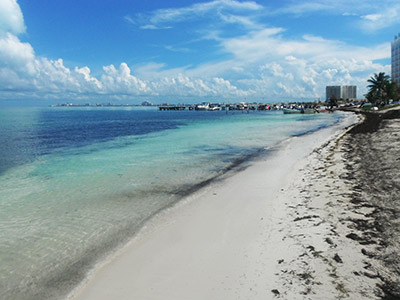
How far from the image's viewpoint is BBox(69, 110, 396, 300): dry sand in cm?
434

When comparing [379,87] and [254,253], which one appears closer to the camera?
[254,253]

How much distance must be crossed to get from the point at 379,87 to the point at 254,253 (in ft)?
281

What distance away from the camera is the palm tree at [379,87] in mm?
74219

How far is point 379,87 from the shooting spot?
75.5 metres

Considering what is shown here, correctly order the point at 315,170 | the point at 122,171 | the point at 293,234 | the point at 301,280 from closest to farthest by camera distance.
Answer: the point at 301,280, the point at 293,234, the point at 315,170, the point at 122,171

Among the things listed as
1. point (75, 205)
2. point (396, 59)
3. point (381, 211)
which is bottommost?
point (75, 205)

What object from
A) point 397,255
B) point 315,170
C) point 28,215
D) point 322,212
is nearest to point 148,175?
point 28,215

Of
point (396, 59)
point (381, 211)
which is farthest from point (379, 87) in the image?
point (381, 211)

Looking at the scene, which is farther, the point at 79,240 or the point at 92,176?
the point at 92,176

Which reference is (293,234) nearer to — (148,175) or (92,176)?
(148,175)

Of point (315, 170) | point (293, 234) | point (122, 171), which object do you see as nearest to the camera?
point (293, 234)

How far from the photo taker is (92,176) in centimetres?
1362

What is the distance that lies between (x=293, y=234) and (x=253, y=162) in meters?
9.96

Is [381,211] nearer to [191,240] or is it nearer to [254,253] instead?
[254,253]
